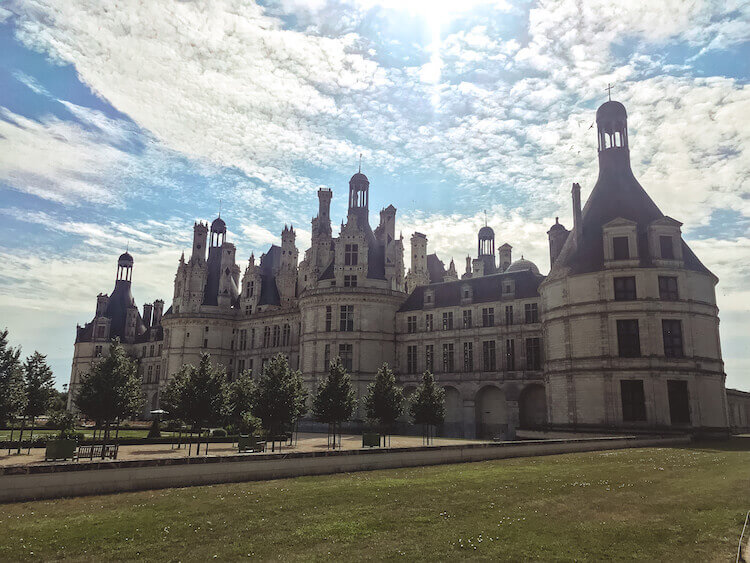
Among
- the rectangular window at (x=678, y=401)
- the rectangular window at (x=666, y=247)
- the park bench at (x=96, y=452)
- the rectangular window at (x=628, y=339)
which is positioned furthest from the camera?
the rectangular window at (x=666, y=247)

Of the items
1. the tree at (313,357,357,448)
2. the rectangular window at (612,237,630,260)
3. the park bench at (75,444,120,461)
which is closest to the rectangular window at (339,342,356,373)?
the tree at (313,357,357,448)

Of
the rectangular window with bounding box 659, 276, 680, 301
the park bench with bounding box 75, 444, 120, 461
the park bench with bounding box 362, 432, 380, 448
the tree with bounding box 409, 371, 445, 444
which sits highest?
the rectangular window with bounding box 659, 276, 680, 301

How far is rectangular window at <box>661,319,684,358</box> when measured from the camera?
4003 cm

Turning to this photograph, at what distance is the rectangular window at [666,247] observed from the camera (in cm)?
4153

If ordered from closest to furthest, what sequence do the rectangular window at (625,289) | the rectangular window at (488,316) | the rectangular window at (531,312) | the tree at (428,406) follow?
→ the rectangular window at (625,289) < the tree at (428,406) < the rectangular window at (531,312) < the rectangular window at (488,316)

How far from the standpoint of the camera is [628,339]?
40.8m

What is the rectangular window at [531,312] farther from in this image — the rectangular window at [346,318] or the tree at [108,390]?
the tree at [108,390]

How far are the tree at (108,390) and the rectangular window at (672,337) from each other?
3703cm

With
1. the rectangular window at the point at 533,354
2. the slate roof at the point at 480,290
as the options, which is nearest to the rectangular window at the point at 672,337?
the rectangular window at the point at 533,354

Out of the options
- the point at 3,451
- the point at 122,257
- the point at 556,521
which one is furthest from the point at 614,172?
the point at 122,257

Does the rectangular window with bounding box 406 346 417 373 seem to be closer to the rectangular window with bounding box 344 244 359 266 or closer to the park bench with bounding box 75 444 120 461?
the rectangular window with bounding box 344 244 359 266

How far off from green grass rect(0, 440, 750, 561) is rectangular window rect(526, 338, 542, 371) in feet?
102

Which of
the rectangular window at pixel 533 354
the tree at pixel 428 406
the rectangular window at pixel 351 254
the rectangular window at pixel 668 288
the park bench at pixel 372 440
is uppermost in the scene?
the rectangular window at pixel 351 254

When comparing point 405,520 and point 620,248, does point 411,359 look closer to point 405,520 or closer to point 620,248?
point 620,248
